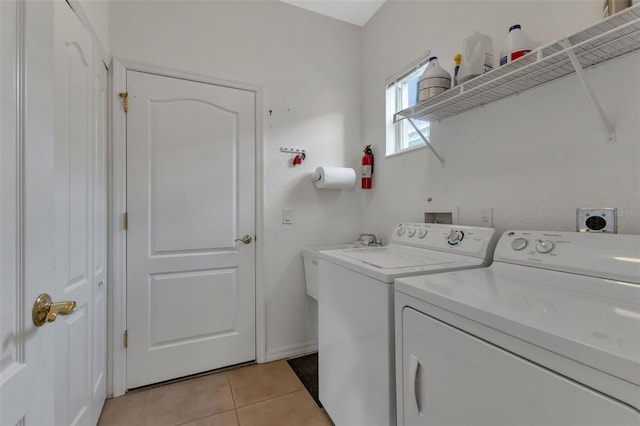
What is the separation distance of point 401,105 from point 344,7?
98cm

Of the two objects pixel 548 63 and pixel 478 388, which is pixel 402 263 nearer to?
pixel 478 388

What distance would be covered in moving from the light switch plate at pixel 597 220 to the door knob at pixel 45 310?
1686 mm

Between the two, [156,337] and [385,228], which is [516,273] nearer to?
[385,228]

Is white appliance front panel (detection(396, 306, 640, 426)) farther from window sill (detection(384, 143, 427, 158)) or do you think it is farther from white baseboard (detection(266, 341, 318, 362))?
white baseboard (detection(266, 341, 318, 362))

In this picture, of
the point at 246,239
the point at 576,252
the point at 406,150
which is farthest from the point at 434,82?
the point at 246,239

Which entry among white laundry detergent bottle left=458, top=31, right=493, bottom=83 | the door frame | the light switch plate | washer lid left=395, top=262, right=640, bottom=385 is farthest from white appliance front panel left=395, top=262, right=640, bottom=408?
the door frame

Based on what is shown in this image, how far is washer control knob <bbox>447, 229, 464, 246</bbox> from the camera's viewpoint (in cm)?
135

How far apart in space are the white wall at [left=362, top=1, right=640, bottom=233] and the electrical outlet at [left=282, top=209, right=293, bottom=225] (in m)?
0.84

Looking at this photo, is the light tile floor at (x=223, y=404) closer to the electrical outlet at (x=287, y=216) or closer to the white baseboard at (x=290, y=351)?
the white baseboard at (x=290, y=351)

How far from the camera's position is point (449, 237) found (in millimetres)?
1405

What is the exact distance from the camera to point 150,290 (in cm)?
183

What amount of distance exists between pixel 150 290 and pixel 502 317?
78.7 inches

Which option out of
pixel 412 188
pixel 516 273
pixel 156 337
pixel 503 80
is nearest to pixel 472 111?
pixel 503 80

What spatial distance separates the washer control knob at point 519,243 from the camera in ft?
3.58
